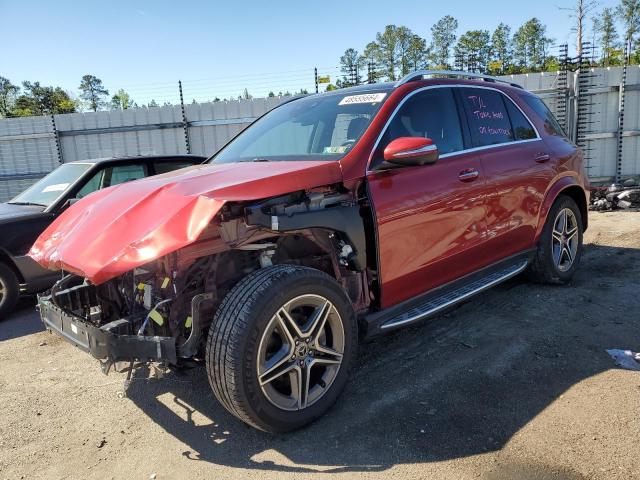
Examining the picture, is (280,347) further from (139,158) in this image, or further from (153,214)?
(139,158)

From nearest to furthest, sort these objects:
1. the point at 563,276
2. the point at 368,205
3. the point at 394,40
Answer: the point at 368,205
the point at 563,276
the point at 394,40

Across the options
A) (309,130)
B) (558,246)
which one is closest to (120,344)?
(309,130)

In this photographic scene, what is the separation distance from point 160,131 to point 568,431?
12220mm

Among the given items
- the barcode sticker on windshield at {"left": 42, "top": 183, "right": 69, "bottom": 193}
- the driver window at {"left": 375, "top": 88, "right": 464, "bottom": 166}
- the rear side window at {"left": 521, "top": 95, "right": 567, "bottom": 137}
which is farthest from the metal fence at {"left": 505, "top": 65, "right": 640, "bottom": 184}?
the barcode sticker on windshield at {"left": 42, "top": 183, "right": 69, "bottom": 193}

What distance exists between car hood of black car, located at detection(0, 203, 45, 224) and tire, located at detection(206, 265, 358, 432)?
3.83 metres

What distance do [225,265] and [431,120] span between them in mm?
1957

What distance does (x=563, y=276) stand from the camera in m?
5.02

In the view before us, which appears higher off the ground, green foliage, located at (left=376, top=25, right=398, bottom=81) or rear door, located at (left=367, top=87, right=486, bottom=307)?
green foliage, located at (left=376, top=25, right=398, bottom=81)

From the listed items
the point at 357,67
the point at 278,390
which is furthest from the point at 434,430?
the point at 357,67

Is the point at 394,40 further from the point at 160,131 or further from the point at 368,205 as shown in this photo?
the point at 368,205

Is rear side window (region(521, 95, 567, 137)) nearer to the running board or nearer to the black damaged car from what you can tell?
the running board

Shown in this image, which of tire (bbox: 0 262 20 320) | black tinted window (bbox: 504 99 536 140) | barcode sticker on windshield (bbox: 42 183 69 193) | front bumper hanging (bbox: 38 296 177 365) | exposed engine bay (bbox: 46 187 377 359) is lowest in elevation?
tire (bbox: 0 262 20 320)

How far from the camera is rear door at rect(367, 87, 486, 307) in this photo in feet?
10.3

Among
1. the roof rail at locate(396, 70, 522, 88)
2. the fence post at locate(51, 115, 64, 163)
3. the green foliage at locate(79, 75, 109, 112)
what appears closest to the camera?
the roof rail at locate(396, 70, 522, 88)
